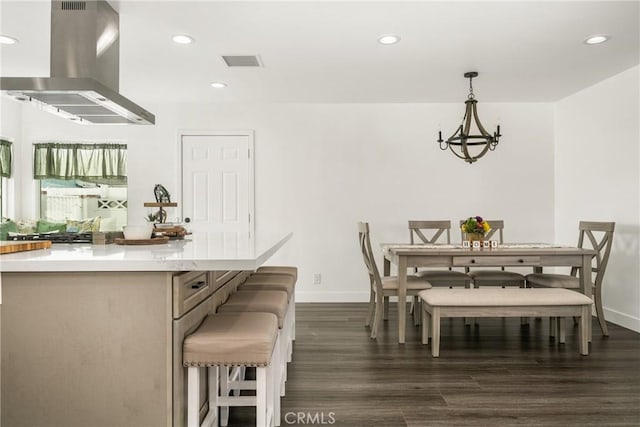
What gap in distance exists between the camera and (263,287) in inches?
117

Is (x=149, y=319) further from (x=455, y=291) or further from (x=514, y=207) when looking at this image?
(x=514, y=207)

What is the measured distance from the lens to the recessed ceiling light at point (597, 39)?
3.46 metres

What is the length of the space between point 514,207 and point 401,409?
4.01 m

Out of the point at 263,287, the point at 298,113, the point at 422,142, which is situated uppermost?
the point at 298,113

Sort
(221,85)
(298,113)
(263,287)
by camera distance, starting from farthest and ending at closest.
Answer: (298,113) → (221,85) → (263,287)

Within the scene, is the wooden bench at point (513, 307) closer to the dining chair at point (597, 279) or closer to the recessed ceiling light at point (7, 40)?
the dining chair at point (597, 279)

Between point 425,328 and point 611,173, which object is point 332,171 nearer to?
point 425,328

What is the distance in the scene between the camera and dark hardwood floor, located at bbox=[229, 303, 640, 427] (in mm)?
2377

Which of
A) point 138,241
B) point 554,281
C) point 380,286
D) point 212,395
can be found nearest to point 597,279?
point 554,281

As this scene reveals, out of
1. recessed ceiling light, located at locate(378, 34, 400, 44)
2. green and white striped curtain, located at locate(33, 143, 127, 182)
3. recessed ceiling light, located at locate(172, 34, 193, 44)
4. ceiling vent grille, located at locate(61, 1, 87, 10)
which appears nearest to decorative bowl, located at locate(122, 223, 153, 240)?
ceiling vent grille, located at locate(61, 1, 87, 10)

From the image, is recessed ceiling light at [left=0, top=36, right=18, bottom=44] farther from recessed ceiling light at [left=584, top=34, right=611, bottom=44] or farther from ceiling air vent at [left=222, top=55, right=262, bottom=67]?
recessed ceiling light at [left=584, top=34, right=611, bottom=44]

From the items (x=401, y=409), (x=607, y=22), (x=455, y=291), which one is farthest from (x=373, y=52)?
(x=401, y=409)

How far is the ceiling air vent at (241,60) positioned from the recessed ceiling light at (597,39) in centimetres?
275

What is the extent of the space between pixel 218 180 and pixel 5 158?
262cm
